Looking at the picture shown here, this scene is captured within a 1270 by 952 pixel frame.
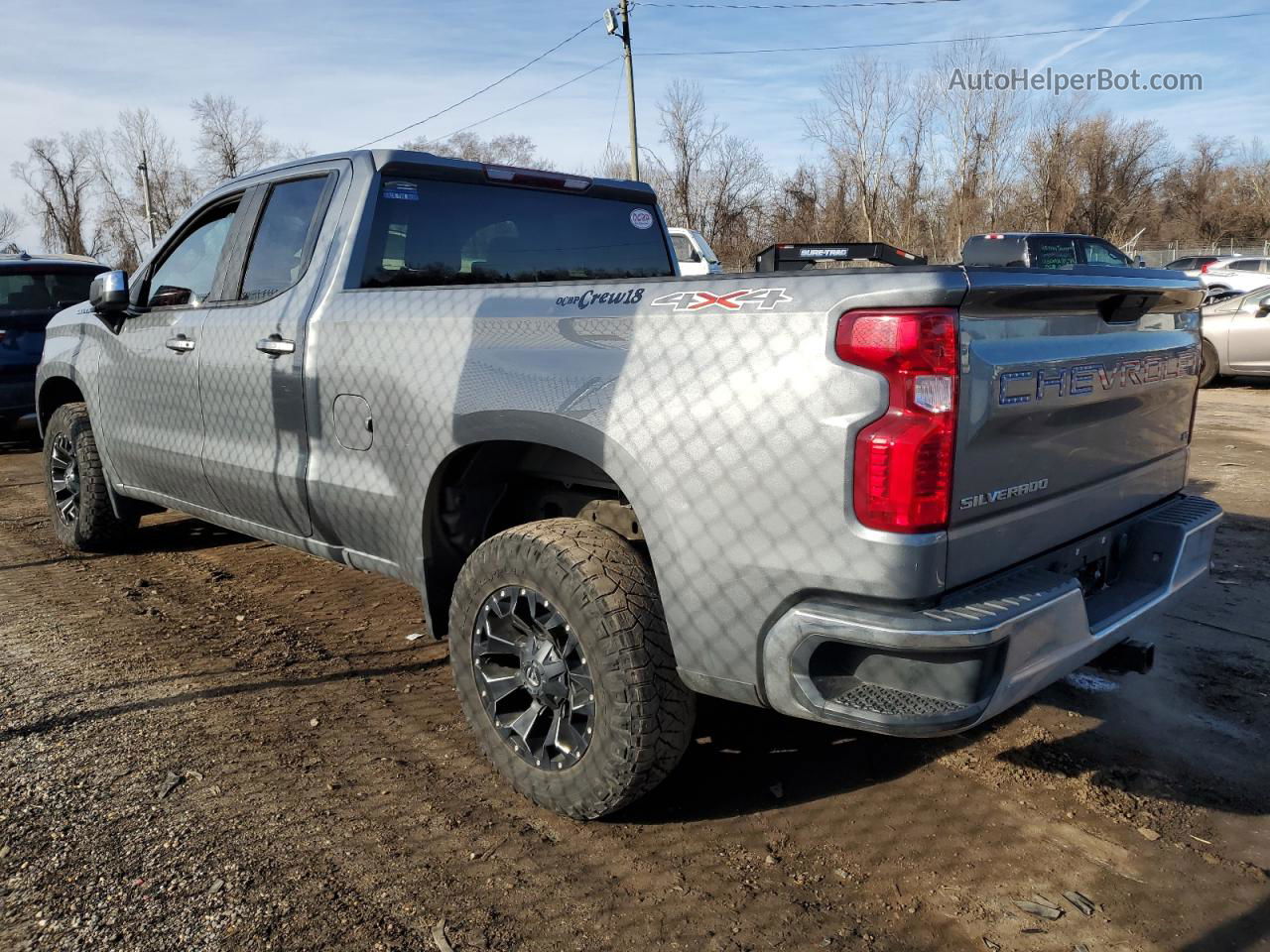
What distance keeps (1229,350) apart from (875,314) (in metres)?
12.5

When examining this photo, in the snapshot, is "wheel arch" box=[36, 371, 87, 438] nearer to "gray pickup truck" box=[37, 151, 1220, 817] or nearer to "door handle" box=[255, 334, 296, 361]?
"gray pickup truck" box=[37, 151, 1220, 817]

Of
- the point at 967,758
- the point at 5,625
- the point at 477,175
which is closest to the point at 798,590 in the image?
the point at 967,758

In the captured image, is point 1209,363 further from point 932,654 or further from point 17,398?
point 17,398

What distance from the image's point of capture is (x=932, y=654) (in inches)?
87.5

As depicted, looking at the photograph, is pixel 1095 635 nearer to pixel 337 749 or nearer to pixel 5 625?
pixel 337 749

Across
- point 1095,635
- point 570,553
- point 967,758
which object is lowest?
point 967,758

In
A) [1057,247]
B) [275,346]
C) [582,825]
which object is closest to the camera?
[582,825]

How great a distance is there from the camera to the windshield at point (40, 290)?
31.3ft

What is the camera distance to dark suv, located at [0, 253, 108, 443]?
938cm

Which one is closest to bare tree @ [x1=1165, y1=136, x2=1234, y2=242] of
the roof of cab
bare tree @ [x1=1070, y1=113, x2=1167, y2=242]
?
bare tree @ [x1=1070, y1=113, x2=1167, y2=242]

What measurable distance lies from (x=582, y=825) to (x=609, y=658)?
2.02 ft

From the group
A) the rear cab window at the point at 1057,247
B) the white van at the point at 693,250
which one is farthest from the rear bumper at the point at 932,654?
the white van at the point at 693,250

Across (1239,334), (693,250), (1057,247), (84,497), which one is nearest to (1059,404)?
(84,497)

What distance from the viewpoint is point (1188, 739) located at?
3.45 m
